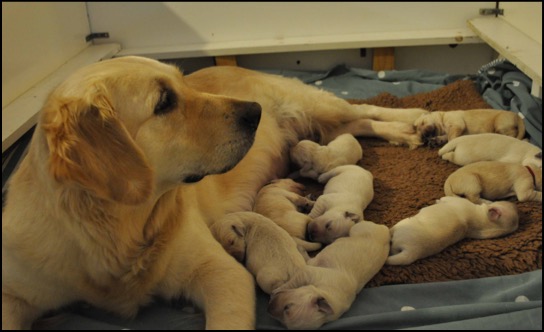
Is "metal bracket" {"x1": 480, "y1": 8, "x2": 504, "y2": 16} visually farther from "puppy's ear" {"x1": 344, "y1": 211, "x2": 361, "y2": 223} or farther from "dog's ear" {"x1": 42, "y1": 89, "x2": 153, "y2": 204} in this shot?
"dog's ear" {"x1": 42, "y1": 89, "x2": 153, "y2": 204}

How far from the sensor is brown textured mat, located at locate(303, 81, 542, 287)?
1.63m

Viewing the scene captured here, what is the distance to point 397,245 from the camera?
1678 mm

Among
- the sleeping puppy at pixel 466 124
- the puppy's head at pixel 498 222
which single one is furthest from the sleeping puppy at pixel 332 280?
the sleeping puppy at pixel 466 124

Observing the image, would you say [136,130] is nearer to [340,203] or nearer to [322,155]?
[340,203]

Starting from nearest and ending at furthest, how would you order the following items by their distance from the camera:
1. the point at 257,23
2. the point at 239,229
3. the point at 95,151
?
the point at 95,151
the point at 239,229
the point at 257,23

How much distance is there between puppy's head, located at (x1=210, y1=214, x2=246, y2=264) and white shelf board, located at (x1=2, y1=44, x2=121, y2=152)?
2.15 feet

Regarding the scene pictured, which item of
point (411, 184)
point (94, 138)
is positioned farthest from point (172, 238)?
point (411, 184)

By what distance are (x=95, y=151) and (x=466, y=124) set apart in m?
1.68

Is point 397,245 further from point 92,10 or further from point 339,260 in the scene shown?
point 92,10

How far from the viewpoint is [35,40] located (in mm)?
2777

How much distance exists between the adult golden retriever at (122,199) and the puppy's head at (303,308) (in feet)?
0.27

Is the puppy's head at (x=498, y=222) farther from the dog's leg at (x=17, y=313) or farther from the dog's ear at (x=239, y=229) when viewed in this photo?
the dog's leg at (x=17, y=313)

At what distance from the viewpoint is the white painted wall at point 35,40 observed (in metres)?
2.50

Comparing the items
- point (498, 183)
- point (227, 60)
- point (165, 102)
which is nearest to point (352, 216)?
point (498, 183)
